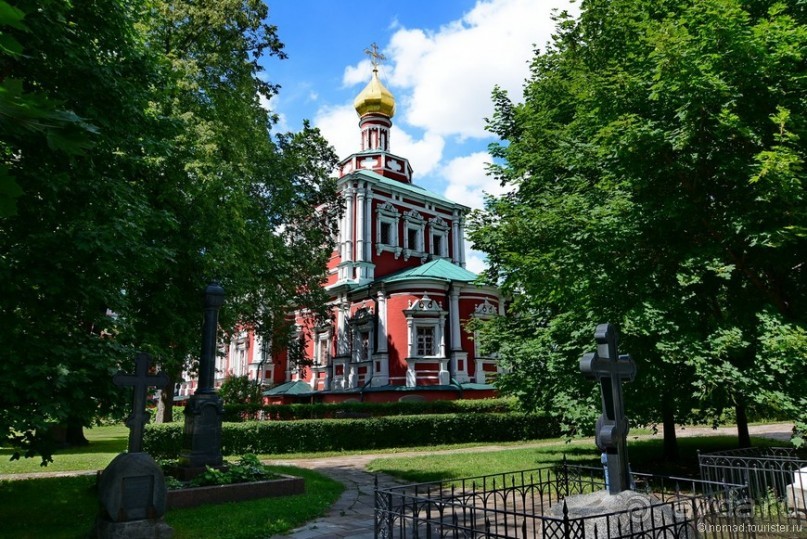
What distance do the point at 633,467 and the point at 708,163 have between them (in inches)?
284

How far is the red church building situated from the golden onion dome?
0.06 metres

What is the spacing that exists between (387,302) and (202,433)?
17579 mm

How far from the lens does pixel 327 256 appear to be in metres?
24.2

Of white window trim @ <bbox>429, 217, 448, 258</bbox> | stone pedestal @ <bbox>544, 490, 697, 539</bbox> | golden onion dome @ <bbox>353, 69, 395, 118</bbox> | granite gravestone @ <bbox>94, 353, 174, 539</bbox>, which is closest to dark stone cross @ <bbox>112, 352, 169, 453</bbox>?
granite gravestone @ <bbox>94, 353, 174, 539</bbox>

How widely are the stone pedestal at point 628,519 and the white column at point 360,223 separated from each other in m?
25.0

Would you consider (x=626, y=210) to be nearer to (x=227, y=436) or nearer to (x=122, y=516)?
(x=122, y=516)

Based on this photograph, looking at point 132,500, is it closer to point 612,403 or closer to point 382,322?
point 612,403

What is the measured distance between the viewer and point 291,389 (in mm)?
31484

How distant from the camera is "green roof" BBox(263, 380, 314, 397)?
102 ft

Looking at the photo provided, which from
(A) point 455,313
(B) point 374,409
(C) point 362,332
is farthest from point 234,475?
(C) point 362,332

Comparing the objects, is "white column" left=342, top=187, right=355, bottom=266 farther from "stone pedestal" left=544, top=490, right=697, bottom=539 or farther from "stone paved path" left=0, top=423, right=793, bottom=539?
"stone pedestal" left=544, top=490, right=697, bottom=539

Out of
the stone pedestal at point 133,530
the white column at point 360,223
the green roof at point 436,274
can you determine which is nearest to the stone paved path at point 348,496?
the stone pedestal at point 133,530

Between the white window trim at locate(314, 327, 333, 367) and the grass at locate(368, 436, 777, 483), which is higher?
the white window trim at locate(314, 327, 333, 367)

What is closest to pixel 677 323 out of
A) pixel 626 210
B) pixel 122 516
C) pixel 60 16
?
pixel 626 210
